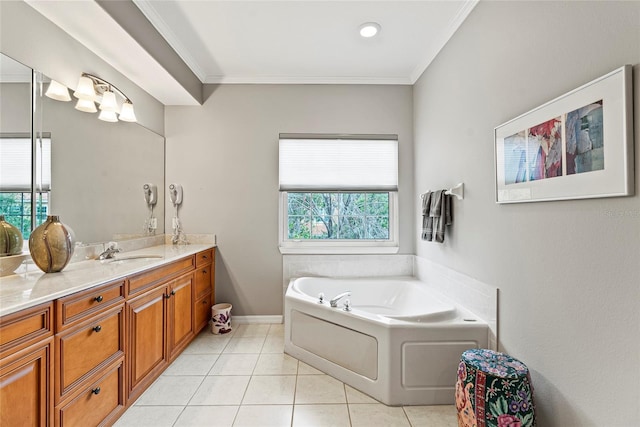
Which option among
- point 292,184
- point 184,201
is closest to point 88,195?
point 184,201

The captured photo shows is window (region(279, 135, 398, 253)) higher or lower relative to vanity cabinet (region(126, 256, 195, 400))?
higher

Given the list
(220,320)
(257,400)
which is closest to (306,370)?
(257,400)

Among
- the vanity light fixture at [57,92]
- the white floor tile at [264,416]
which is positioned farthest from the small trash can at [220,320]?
the vanity light fixture at [57,92]

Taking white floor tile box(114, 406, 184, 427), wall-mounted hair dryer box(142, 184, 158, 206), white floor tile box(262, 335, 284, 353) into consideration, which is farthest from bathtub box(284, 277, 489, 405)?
wall-mounted hair dryer box(142, 184, 158, 206)

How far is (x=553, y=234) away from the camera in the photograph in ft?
4.41

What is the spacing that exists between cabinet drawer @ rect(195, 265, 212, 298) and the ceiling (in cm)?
175

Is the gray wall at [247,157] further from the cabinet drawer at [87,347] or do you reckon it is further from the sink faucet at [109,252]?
the cabinet drawer at [87,347]

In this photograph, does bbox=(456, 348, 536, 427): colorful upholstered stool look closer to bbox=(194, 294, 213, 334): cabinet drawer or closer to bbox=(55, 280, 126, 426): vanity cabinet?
bbox=(55, 280, 126, 426): vanity cabinet

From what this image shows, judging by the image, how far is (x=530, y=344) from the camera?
4.89 feet

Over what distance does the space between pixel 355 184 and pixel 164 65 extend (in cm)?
204

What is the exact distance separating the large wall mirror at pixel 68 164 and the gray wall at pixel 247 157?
1.41ft

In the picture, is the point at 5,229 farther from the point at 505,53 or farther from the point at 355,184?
the point at 505,53

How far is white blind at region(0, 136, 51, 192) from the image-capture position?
154cm

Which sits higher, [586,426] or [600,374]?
[600,374]
